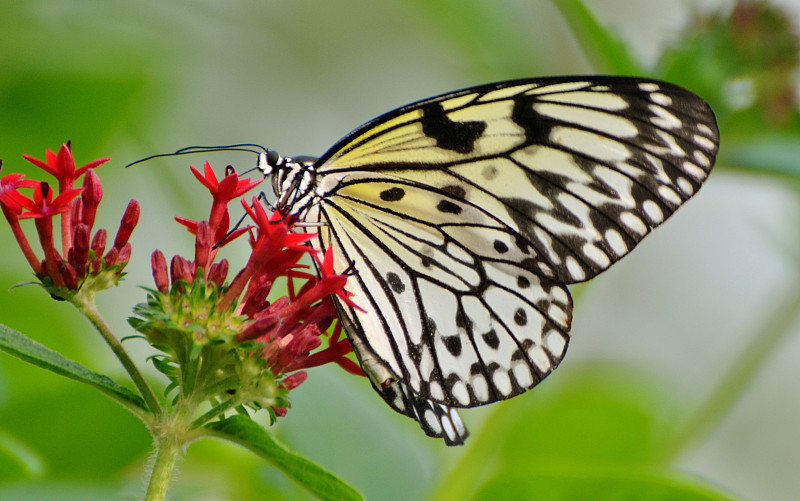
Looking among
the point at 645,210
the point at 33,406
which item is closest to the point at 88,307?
the point at 33,406

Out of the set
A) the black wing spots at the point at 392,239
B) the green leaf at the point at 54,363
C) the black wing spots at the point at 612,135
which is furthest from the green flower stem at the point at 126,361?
the black wing spots at the point at 612,135

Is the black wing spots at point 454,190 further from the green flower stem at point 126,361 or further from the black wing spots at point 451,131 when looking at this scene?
the green flower stem at point 126,361

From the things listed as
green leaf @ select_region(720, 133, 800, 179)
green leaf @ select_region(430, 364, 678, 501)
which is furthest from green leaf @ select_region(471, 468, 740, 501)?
green leaf @ select_region(430, 364, 678, 501)

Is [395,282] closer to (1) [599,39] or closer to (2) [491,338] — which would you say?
(2) [491,338]

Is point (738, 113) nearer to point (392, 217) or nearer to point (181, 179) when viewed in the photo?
point (392, 217)

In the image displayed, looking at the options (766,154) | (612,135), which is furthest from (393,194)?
(766,154)

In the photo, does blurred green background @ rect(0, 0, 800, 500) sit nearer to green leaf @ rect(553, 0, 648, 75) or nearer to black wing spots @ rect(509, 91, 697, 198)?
green leaf @ rect(553, 0, 648, 75)
